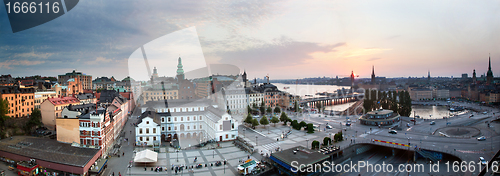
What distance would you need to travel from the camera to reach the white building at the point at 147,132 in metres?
32.0

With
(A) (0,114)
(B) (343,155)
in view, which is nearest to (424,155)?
(B) (343,155)

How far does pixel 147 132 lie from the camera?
32188 mm

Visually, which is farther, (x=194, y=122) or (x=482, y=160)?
(x=194, y=122)

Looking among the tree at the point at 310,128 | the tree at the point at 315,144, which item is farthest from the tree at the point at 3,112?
the tree at the point at 310,128

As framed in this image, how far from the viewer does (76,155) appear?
23.2 metres

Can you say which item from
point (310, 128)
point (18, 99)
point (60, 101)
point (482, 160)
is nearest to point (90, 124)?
point (60, 101)

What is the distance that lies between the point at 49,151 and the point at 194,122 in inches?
692

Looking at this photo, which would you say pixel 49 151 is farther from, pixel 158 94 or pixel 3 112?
pixel 158 94

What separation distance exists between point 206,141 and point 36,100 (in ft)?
96.5

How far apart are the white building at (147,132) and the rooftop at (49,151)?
697 centimetres

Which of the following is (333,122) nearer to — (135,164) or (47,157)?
(135,164)

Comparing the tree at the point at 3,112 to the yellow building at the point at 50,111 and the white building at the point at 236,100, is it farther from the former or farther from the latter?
the white building at the point at 236,100

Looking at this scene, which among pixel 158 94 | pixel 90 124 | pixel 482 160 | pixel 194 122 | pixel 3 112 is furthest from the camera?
pixel 158 94

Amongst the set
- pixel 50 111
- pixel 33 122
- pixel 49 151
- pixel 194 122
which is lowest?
pixel 49 151
